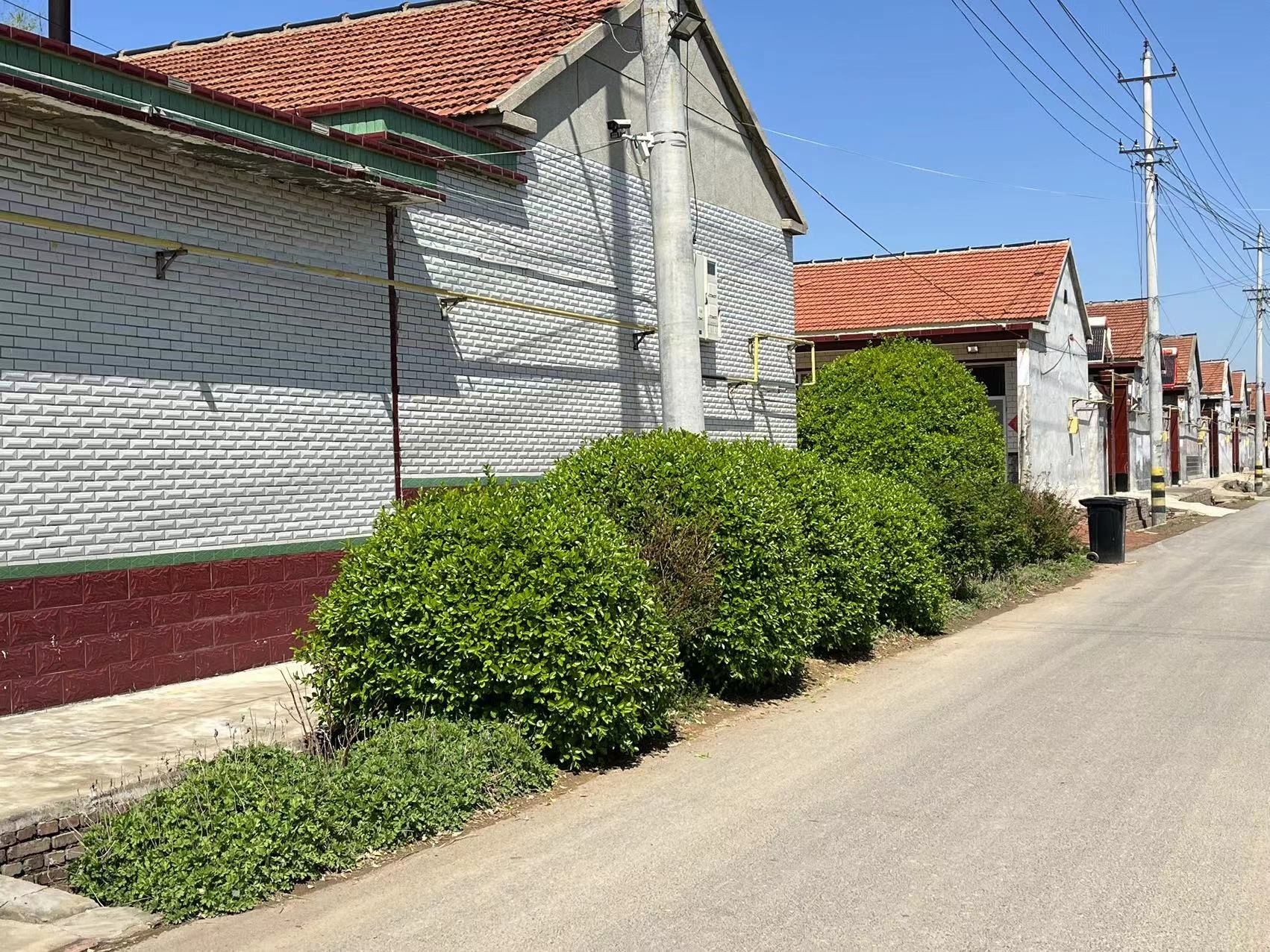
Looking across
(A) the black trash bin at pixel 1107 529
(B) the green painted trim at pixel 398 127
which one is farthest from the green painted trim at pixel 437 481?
(A) the black trash bin at pixel 1107 529

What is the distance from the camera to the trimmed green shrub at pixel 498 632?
7.89 metres

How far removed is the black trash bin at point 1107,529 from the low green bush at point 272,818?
59.6 feet

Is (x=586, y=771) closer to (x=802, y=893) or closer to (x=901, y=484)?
(x=802, y=893)

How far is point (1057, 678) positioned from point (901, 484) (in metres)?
4.35

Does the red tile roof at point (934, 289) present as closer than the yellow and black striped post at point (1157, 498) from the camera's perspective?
Yes

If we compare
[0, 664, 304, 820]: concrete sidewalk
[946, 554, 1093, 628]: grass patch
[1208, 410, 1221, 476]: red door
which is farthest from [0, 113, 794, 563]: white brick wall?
[1208, 410, 1221, 476]: red door

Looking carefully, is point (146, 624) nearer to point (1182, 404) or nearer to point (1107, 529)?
point (1107, 529)

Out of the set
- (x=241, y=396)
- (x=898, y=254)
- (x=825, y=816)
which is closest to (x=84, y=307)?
(x=241, y=396)

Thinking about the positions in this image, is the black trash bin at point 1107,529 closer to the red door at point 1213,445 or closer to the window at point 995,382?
the window at point 995,382

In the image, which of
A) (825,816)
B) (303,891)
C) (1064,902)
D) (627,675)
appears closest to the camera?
(1064,902)

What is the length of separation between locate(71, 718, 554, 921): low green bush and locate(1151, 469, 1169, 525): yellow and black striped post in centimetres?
2999

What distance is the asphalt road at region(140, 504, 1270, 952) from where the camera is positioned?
17.4 feet

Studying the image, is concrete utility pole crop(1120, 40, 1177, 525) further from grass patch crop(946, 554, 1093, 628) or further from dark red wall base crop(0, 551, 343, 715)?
dark red wall base crop(0, 551, 343, 715)

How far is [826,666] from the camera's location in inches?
480
